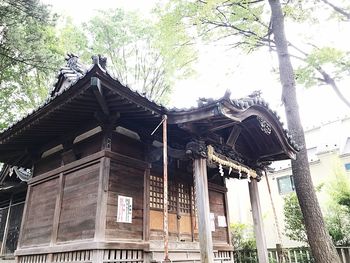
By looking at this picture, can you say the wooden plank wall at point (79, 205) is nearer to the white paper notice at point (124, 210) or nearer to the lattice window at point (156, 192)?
the white paper notice at point (124, 210)

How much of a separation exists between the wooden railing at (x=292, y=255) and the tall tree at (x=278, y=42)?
253 centimetres

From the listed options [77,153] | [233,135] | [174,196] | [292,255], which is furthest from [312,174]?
Result: [77,153]

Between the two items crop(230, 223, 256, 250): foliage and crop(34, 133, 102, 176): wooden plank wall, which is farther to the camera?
crop(230, 223, 256, 250): foliage

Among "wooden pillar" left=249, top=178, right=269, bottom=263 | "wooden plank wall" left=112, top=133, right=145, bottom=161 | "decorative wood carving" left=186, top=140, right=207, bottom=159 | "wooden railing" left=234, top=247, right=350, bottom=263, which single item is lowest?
"wooden railing" left=234, top=247, right=350, bottom=263

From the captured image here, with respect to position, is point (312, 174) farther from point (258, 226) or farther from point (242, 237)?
point (258, 226)

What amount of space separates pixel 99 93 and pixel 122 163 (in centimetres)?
178

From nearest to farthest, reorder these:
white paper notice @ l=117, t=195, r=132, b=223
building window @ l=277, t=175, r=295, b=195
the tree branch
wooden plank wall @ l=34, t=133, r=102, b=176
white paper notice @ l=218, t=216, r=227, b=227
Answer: white paper notice @ l=117, t=195, r=132, b=223
wooden plank wall @ l=34, t=133, r=102, b=176
white paper notice @ l=218, t=216, r=227, b=227
the tree branch
building window @ l=277, t=175, r=295, b=195

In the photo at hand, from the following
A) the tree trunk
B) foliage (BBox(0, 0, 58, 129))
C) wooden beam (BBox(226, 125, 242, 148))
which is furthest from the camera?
foliage (BBox(0, 0, 58, 129))

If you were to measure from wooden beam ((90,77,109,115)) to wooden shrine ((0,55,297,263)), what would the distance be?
2 centimetres

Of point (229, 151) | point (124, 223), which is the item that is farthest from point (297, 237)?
point (124, 223)

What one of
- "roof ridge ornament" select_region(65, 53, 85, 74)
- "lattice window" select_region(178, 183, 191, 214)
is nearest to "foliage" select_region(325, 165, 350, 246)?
"lattice window" select_region(178, 183, 191, 214)

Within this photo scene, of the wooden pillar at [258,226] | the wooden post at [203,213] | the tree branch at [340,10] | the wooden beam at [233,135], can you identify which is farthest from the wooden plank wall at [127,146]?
the tree branch at [340,10]

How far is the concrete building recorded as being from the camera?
62.7 ft

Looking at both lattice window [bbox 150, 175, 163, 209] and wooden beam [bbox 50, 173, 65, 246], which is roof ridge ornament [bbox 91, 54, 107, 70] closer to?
lattice window [bbox 150, 175, 163, 209]
